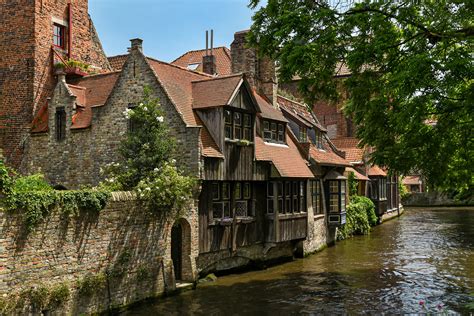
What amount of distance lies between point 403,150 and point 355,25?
12.2 feet

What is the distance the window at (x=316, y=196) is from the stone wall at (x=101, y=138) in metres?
10.7

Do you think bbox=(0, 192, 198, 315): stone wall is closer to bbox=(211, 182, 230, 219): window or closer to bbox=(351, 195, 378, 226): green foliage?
bbox=(211, 182, 230, 219): window

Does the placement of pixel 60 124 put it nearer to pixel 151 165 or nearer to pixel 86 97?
pixel 86 97

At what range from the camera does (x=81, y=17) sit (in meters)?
26.6

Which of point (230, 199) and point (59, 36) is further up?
point (59, 36)

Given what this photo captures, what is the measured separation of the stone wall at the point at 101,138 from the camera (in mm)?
18500

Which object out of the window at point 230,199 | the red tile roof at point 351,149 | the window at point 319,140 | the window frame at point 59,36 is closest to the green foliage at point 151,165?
the window at point 230,199

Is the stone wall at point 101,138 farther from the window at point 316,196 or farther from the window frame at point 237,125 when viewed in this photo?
the window at point 316,196

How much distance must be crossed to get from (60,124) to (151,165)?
637 cm

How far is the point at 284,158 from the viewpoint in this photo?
76.9 ft

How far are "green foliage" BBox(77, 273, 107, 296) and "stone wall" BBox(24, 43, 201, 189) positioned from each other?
16.4 ft

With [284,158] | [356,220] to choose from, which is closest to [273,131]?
[284,158]

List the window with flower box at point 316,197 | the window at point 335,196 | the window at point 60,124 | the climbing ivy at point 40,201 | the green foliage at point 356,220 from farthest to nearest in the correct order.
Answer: the green foliage at point 356,220, the window at point 335,196, the window with flower box at point 316,197, the window at point 60,124, the climbing ivy at point 40,201

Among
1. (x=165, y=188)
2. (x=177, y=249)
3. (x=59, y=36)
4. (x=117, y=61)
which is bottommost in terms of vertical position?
(x=177, y=249)
